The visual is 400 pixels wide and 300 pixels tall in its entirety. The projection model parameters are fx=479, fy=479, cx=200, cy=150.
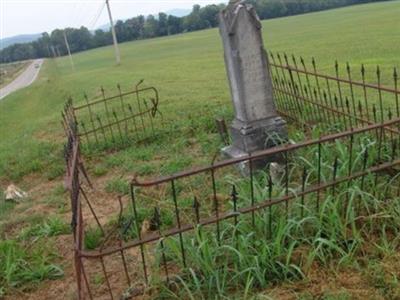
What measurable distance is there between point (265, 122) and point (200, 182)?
1080mm

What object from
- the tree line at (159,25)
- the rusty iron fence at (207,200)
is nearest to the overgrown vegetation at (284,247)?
the rusty iron fence at (207,200)

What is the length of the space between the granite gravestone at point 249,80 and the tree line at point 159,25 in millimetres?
64236

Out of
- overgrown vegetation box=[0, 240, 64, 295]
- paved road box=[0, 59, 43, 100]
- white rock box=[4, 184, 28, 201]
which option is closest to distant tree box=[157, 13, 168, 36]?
paved road box=[0, 59, 43, 100]

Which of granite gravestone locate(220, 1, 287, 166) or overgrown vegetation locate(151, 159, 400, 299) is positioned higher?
granite gravestone locate(220, 1, 287, 166)

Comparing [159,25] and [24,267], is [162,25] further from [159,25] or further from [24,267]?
[24,267]

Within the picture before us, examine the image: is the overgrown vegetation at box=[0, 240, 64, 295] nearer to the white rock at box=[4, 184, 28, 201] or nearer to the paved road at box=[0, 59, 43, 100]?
the white rock at box=[4, 184, 28, 201]

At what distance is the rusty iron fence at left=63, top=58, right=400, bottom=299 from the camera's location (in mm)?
3398

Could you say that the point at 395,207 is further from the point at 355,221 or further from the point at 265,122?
the point at 265,122

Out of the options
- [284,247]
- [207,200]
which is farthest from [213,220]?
[207,200]

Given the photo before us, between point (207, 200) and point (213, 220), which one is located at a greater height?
point (213, 220)

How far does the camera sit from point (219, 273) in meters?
3.43

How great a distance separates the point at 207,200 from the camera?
512 centimetres

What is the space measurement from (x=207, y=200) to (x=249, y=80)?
154 centimetres

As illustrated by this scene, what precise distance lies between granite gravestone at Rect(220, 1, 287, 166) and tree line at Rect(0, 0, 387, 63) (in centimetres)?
6424
